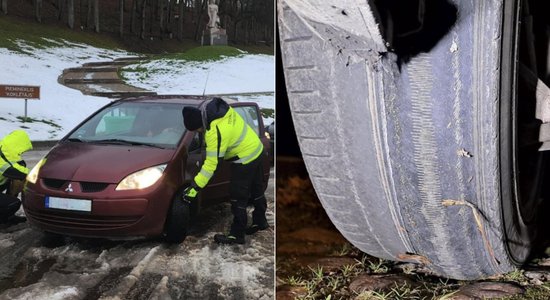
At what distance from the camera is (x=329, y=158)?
1.33 metres

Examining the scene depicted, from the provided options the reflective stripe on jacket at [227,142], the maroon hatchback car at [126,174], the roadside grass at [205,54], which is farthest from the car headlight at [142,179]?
the roadside grass at [205,54]

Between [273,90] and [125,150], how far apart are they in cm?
44

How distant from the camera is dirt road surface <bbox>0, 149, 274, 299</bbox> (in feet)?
5.09

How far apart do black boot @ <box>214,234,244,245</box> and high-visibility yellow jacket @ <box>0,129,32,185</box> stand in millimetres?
567

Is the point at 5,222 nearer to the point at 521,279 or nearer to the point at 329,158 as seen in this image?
the point at 329,158

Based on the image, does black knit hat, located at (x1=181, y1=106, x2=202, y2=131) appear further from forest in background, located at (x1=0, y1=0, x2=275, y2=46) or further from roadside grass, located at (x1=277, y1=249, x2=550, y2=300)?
roadside grass, located at (x1=277, y1=249, x2=550, y2=300)

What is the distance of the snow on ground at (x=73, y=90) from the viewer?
150cm

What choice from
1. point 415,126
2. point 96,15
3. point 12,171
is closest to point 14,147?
point 12,171

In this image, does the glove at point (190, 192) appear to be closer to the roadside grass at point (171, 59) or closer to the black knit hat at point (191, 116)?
the black knit hat at point (191, 116)

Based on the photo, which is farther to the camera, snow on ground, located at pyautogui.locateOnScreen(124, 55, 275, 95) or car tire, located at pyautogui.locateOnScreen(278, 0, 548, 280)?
snow on ground, located at pyautogui.locateOnScreen(124, 55, 275, 95)

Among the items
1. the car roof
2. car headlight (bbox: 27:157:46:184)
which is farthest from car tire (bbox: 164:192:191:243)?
car headlight (bbox: 27:157:46:184)

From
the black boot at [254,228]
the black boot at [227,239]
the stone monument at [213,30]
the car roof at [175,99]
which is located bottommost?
the black boot at [227,239]

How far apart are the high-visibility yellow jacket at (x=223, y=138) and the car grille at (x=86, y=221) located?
0.74 feet

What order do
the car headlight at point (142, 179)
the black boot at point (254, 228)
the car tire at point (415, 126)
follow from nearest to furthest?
the car tire at point (415, 126) → the car headlight at point (142, 179) → the black boot at point (254, 228)
